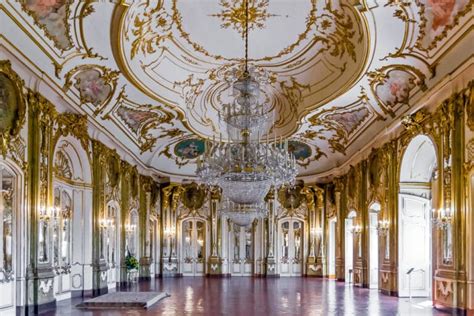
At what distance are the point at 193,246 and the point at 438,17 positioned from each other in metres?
18.4

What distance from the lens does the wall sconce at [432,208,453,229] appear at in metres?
12.6

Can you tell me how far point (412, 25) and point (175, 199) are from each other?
1702 cm

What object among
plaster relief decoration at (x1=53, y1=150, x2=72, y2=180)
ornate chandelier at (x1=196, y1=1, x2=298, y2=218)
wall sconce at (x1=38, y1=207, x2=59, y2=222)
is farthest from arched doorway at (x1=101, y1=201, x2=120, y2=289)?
ornate chandelier at (x1=196, y1=1, x2=298, y2=218)

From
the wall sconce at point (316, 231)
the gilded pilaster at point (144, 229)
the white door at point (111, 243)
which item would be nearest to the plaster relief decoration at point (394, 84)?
the white door at point (111, 243)

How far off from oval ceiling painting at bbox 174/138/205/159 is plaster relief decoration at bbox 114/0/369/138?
14.6ft

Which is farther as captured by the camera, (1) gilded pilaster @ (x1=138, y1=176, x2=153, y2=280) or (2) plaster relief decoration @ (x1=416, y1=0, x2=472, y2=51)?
(1) gilded pilaster @ (x1=138, y1=176, x2=153, y2=280)

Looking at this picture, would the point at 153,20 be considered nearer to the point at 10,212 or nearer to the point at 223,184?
the point at 223,184

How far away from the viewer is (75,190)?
16.4 meters

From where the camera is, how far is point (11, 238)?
1148 centimetres

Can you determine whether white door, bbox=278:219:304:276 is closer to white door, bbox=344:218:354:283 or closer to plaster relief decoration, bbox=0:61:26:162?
white door, bbox=344:218:354:283

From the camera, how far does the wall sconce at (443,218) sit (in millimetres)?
12641

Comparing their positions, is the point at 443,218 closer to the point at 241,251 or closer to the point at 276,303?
the point at 276,303

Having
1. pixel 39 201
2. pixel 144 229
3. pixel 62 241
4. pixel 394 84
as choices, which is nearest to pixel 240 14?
pixel 394 84

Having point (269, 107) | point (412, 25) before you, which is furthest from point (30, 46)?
point (269, 107)
